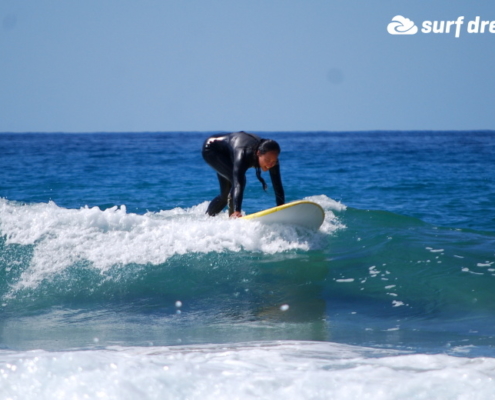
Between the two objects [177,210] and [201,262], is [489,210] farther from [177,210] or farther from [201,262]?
[201,262]

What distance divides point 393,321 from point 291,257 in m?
1.87

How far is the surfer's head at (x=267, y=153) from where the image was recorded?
18.7 feet

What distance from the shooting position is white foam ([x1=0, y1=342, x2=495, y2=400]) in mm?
2705

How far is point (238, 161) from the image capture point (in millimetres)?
5922

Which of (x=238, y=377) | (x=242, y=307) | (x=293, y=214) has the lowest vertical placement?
(x=242, y=307)

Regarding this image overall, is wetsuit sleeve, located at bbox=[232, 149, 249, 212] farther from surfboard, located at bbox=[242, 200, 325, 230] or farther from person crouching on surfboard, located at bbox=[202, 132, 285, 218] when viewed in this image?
surfboard, located at bbox=[242, 200, 325, 230]

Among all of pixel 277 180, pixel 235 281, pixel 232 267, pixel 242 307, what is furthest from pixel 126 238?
pixel 242 307

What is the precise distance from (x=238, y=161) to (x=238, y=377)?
3.32m

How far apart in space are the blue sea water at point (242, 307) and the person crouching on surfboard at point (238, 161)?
36cm

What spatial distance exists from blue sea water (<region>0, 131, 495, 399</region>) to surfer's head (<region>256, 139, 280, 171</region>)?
763 millimetres

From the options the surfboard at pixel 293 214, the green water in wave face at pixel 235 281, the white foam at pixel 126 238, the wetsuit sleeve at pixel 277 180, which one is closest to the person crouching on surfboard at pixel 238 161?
the wetsuit sleeve at pixel 277 180

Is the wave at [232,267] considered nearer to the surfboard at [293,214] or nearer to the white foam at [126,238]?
the white foam at [126,238]

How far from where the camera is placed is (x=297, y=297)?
5.08 metres

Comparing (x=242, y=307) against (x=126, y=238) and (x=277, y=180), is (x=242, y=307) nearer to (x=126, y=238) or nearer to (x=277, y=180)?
(x=277, y=180)
